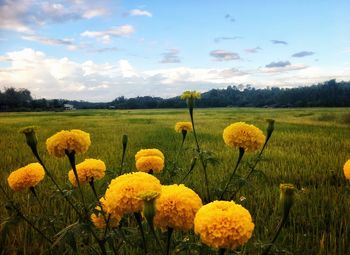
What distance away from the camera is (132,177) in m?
1.82

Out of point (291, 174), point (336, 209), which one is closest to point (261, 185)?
point (291, 174)

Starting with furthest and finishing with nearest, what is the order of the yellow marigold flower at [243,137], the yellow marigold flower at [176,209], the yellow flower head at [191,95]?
the yellow flower head at [191,95]
the yellow marigold flower at [243,137]
the yellow marigold flower at [176,209]

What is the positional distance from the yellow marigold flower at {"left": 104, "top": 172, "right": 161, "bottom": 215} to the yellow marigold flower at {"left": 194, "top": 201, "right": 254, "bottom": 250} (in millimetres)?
309

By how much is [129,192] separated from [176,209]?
237 mm

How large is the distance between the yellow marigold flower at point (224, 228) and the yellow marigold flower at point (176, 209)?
0.15 metres

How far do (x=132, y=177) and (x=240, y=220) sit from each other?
0.59 meters

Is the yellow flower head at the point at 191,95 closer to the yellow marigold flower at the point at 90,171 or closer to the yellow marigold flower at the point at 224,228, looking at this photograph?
the yellow marigold flower at the point at 90,171

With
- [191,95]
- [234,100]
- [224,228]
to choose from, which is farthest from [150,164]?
[234,100]

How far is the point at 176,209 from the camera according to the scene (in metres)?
1.69

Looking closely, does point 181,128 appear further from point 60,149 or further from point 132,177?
point 132,177

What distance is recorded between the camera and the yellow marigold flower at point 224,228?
1.49 metres

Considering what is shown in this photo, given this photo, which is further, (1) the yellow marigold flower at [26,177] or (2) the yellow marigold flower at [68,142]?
(1) the yellow marigold flower at [26,177]

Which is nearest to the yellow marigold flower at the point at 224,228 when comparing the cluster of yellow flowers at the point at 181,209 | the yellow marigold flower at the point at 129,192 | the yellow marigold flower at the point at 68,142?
the cluster of yellow flowers at the point at 181,209

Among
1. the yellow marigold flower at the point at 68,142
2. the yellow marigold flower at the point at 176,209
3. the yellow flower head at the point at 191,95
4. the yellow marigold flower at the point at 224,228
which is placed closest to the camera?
the yellow marigold flower at the point at 224,228
